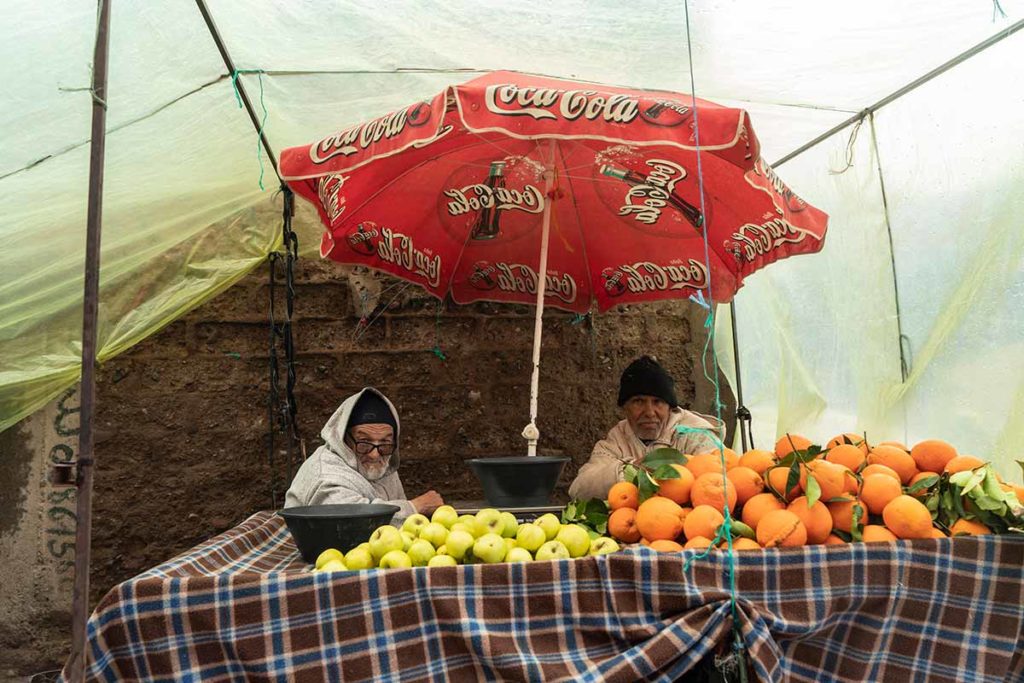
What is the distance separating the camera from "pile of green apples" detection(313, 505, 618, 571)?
189 cm

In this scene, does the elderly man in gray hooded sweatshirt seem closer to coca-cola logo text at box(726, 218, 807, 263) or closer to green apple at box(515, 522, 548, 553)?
green apple at box(515, 522, 548, 553)

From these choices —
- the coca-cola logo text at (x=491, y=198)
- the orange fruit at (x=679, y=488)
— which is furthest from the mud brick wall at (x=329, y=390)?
the orange fruit at (x=679, y=488)

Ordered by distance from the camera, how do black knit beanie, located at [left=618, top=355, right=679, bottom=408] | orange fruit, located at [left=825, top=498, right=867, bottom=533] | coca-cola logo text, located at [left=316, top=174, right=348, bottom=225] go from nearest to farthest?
1. orange fruit, located at [left=825, top=498, right=867, bottom=533]
2. coca-cola logo text, located at [left=316, top=174, right=348, bottom=225]
3. black knit beanie, located at [left=618, top=355, right=679, bottom=408]

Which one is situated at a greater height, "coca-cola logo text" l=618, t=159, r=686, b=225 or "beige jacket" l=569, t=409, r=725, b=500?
"coca-cola logo text" l=618, t=159, r=686, b=225

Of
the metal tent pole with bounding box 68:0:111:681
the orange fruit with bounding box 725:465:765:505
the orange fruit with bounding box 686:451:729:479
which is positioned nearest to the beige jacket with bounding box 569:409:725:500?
the orange fruit with bounding box 686:451:729:479

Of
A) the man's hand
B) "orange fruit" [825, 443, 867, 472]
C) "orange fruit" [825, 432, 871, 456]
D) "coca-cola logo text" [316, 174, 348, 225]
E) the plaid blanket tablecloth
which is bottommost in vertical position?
the plaid blanket tablecloth

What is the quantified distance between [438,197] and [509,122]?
122 cm

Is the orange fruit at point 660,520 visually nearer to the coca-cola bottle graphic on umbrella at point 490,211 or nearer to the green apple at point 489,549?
the green apple at point 489,549

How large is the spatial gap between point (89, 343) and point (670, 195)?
2.39 meters

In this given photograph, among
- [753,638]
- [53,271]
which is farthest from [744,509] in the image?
[53,271]

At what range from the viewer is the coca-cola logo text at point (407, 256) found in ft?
11.1

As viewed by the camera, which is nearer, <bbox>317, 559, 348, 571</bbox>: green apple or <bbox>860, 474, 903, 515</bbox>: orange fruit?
<bbox>317, 559, 348, 571</bbox>: green apple

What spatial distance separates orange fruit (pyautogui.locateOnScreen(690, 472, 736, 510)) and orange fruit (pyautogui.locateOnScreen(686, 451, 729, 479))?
0.19 ft

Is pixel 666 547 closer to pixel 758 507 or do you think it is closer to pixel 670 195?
pixel 758 507
